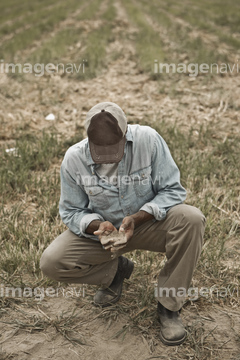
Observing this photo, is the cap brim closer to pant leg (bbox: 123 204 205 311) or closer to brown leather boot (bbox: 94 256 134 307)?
pant leg (bbox: 123 204 205 311)

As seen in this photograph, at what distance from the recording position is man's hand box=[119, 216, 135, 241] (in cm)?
248

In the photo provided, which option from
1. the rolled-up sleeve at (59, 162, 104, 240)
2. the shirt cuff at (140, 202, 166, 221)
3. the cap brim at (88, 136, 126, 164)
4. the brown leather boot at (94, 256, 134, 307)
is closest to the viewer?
the cap brim at (88, 136, 126, 164)

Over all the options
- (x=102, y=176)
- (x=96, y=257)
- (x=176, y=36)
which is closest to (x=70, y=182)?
(x=102, y=176)

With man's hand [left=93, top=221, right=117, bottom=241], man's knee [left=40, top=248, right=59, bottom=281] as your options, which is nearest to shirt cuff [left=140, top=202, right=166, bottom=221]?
man's hand [left=93, top=221, right=117, bottom=241]

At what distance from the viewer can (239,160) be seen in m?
4.47

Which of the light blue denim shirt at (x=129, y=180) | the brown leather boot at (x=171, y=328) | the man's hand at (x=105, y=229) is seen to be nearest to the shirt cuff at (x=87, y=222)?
Result: the light blue denim shirt at (x=129, y=180)

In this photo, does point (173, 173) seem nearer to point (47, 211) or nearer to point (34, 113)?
point (47, 211)

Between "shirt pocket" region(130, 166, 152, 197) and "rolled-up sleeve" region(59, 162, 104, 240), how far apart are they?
1.01ft

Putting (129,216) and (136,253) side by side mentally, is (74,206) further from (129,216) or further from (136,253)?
(136,253)

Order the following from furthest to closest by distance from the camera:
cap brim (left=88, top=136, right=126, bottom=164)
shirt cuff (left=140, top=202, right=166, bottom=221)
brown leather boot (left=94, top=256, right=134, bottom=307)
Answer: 1. brown leather boot (left=94, top=256, right=134, bottom=307)
2. shirt cuff (left=140, top=202, right=166, bottom=221)
3. cap brim (left=88, top=136, right=126, bottom=164)

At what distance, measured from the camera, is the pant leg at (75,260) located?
2609mm

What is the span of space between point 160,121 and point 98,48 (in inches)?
141

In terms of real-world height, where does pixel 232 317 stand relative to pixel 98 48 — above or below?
below

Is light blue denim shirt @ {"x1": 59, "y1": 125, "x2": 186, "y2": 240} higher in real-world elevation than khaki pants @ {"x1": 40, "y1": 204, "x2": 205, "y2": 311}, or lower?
higher
